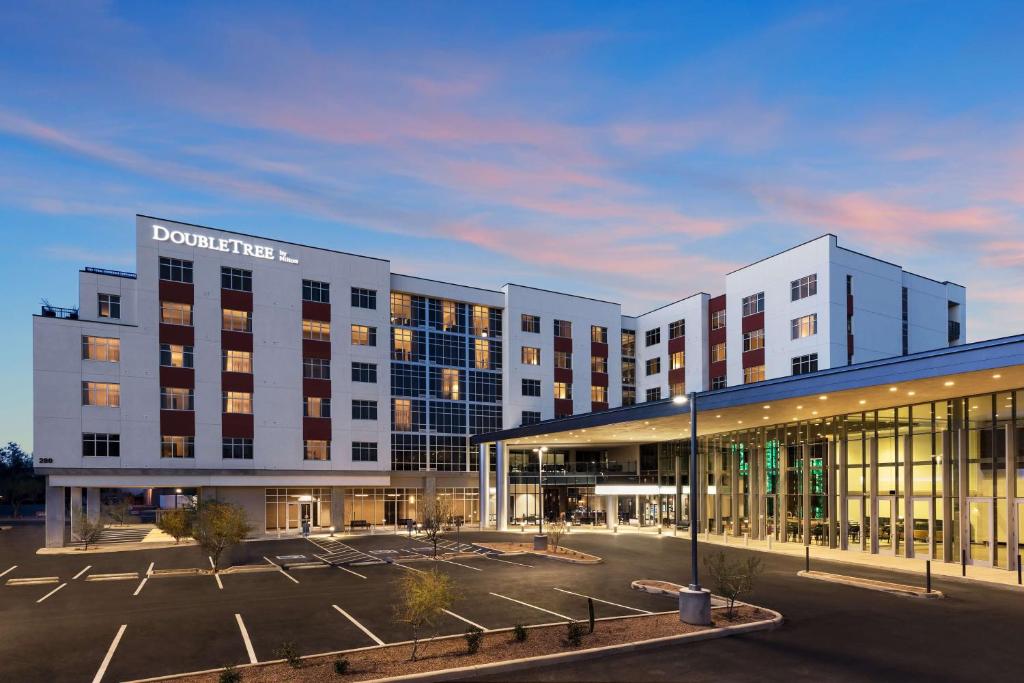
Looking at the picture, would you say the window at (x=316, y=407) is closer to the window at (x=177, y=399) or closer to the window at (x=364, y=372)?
the window at (x=364, y=372)

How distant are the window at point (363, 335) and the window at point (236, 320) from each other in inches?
357

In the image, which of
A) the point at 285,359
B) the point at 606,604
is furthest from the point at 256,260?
the point at 606,604

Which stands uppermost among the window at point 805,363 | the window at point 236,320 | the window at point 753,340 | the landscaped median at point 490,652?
the window at point 236,320

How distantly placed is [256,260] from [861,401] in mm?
48042

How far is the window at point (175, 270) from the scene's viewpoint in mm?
59781

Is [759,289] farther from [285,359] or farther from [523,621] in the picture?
[523,621]

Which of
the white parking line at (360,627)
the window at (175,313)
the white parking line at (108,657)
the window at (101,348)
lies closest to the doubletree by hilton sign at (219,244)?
the window at (175,313)

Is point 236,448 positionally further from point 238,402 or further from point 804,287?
point 804,287

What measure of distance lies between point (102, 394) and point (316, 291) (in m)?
18.7

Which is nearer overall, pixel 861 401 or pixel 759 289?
pixel 861 401

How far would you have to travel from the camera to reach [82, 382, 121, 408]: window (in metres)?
56.7

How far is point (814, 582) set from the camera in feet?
102

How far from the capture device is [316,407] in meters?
65.4

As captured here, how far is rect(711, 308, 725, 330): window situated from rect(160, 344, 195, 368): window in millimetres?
46870
